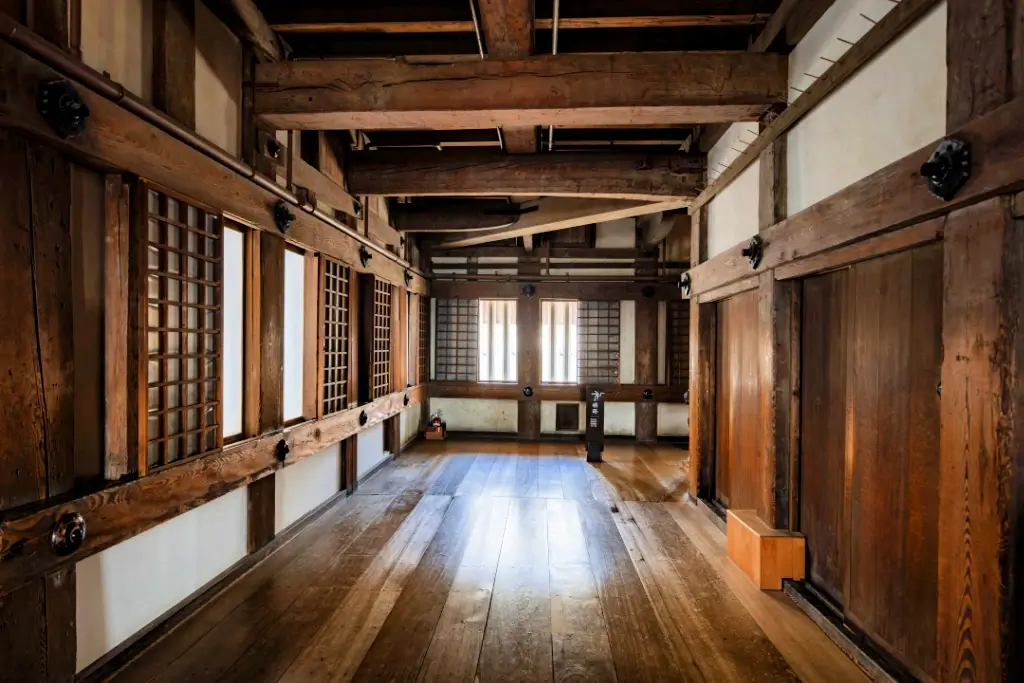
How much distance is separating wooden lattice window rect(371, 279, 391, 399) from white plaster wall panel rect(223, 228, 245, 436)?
2006 mm

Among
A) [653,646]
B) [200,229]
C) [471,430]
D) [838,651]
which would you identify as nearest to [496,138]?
[200,229]

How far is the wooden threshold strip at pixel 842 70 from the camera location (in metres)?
1.83

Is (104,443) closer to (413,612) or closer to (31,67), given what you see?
(31,67)

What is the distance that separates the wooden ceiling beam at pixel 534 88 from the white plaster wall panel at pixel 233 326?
81cm

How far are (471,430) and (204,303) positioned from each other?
5.29 m

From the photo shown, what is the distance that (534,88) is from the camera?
2.75 meters

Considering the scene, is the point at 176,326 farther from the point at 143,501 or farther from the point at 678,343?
the point at 678,343

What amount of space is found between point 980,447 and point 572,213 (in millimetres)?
4139

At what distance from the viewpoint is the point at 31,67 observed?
63.4 inches

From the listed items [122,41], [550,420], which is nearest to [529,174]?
[122,41]

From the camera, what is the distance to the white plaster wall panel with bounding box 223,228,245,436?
281cm

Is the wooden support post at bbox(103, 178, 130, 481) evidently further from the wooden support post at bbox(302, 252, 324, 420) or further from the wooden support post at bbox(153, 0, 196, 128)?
the wooden support post at bbox(302, 252, 324, 420)

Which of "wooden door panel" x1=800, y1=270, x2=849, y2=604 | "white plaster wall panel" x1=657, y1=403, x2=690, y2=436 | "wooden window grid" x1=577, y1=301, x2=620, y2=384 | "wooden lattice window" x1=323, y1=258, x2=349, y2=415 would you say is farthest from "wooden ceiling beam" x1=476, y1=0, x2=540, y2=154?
"white plaster wall panel" x1=657, y1=403, x2=690, y2=436

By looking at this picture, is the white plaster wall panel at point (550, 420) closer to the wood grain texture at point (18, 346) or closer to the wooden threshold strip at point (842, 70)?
the wooden threshold strip at point (842, 70)
